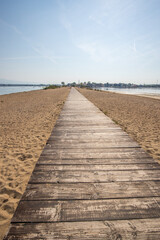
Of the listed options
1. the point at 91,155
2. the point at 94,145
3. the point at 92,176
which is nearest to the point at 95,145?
the point at 94,145

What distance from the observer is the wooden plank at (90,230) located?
1.17 meters

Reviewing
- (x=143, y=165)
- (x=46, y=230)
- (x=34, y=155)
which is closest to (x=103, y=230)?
(x=46, y=230)

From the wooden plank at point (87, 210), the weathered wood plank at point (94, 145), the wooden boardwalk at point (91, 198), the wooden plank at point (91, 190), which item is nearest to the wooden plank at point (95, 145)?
the weathered wood plank at point (94, 145)

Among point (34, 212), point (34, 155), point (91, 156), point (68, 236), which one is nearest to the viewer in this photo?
point (68, 236)

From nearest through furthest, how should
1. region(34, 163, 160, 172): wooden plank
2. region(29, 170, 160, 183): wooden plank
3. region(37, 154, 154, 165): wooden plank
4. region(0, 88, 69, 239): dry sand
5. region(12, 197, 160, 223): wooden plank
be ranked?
region(12, 197, 160, 223): wooden plank
region(29, 170, 160, 183): wooden plank
region(0, 88, 69, 239): dry sand
region(34, 163, 160, 172): wooden plank
region(37, 154, 154, 165): wooden plank

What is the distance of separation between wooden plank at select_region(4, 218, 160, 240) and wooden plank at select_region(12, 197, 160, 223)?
49mm

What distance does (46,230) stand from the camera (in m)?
1.22

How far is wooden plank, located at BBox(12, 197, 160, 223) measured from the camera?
134 cm

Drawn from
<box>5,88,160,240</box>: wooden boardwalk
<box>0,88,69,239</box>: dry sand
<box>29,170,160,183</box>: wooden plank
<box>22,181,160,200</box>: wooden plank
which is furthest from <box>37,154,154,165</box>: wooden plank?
<box>0,88,69,239</box>: dry sand

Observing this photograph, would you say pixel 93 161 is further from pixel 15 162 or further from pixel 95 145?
pixel 15 162

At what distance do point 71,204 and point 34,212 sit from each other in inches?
16.5

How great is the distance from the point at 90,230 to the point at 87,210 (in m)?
0.20

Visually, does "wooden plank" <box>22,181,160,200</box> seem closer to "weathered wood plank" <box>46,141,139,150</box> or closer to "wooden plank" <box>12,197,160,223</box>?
"wooden plank" <box>12,197,160,223</box>

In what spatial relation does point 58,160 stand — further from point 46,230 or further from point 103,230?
point 103,230
